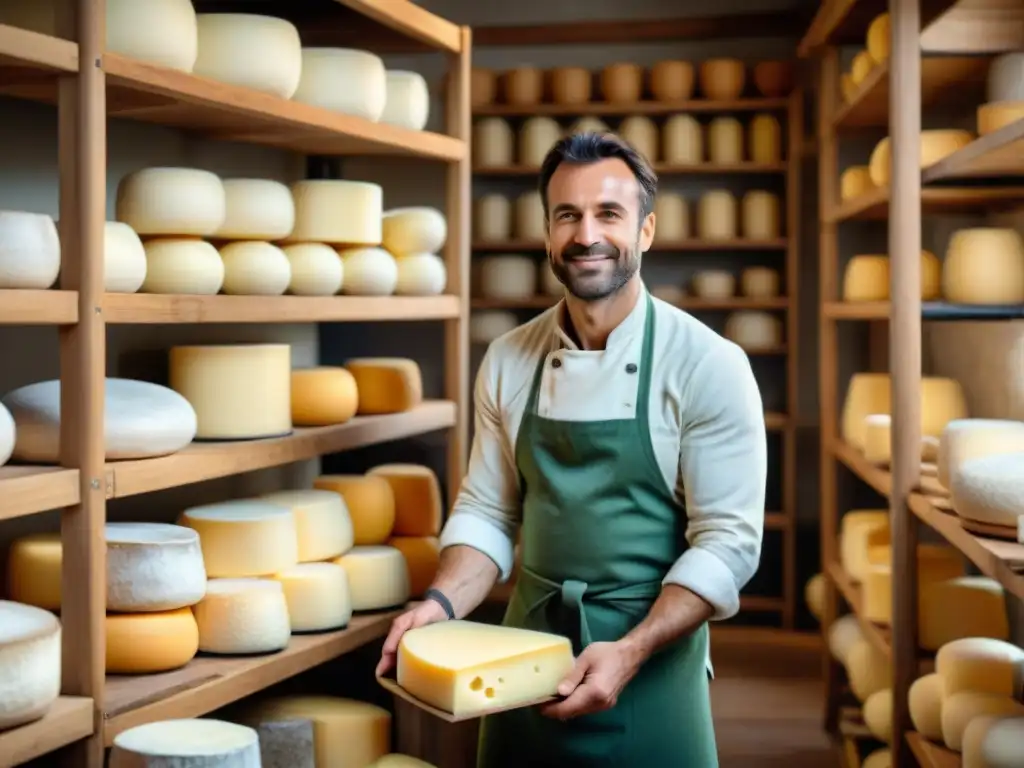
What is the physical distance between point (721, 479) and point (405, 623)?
1.79 feet

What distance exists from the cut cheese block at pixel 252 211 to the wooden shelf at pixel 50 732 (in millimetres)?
926

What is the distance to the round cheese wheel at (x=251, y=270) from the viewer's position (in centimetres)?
248

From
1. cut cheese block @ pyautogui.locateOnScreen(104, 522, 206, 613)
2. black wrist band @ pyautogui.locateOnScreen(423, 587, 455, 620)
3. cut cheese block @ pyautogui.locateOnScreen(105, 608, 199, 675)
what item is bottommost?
cut cheese block @ pyautogui.locateOnScreen(105, 608, 199, 675)

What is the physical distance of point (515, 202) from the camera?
5477 millimetres

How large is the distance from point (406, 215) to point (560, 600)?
3.69 feet

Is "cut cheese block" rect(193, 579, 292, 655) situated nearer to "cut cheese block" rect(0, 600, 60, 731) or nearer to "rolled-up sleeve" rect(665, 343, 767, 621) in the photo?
"cut cheese block" rect(0, 600, 60, 731)

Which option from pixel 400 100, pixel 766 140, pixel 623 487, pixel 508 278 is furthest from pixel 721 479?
pixel 766 140

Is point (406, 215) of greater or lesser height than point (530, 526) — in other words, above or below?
above

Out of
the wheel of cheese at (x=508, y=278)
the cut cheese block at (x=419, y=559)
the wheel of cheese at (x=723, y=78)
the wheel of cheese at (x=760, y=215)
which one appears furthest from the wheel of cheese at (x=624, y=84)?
the cut cheese block at (x=419, y=559)

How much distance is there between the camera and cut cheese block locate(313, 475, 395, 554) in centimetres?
285

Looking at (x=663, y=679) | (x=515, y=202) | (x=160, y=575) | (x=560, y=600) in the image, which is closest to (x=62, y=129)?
(x=160, y=575)

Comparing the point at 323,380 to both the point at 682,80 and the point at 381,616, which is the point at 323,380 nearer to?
the point at 381,616

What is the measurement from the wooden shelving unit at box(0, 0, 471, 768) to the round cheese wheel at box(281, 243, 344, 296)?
42mm

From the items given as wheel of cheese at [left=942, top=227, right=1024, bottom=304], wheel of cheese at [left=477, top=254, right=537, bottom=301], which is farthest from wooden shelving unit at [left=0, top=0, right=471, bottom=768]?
wheel of cheese at [left=477, top=254, right=537, bottom=301]
